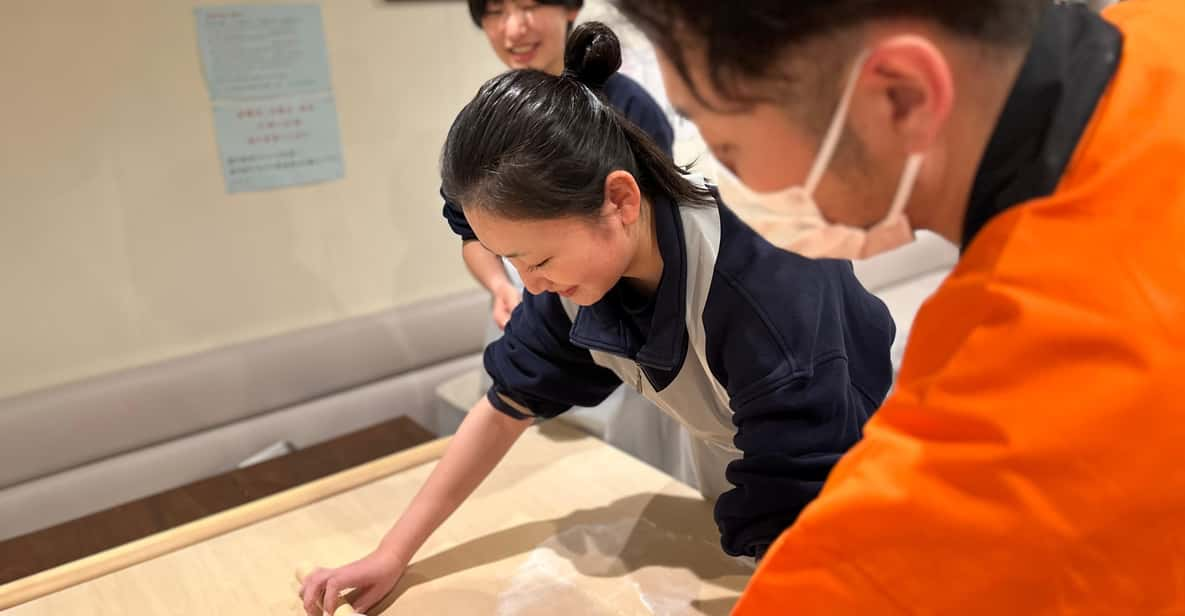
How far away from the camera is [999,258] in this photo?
0.46m

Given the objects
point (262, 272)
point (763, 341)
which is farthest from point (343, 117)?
point (763, 341)

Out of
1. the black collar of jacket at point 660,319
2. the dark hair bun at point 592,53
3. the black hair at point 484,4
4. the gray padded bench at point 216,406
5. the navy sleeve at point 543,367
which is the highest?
the black hair at point 484,4

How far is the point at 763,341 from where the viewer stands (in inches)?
31.4

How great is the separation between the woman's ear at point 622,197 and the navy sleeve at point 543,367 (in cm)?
19

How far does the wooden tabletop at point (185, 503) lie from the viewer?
1210 millimetres

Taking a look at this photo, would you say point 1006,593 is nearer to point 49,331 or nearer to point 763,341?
point 763,341

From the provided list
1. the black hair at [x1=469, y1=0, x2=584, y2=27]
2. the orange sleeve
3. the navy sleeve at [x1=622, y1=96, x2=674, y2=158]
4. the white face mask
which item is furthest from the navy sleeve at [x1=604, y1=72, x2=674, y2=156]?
the orange sleeve

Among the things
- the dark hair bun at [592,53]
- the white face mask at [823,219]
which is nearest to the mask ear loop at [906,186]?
the white face mask at [823,219]

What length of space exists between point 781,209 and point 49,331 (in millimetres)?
1576

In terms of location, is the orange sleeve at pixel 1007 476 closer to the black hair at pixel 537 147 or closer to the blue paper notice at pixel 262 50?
the black hair at pixel 537 147

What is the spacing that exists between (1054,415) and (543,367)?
620 mm

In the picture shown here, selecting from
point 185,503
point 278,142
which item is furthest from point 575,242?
point 278,142

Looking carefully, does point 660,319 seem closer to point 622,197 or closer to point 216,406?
point 622,197

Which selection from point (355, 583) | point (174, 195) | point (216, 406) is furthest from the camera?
point (216, 406)
